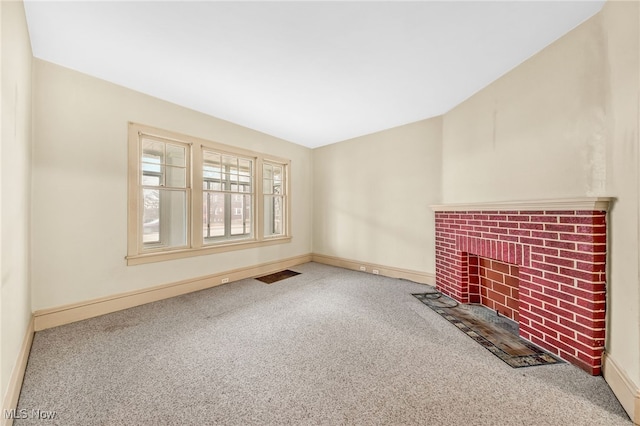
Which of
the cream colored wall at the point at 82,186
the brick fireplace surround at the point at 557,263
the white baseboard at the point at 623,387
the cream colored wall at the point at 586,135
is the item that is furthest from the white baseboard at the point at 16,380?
the brick fireplace surround at the point at 557,263

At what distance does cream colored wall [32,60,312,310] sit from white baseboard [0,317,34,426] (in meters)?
0.59

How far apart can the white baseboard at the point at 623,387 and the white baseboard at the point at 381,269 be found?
2042 mm

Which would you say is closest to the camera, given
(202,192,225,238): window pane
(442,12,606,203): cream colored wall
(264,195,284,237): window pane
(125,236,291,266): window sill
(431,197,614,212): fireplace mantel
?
(431,197,614,212): fireplace mantel

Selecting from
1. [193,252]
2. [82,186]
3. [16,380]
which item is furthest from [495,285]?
[82,186]

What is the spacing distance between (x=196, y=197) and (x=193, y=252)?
0.80 m

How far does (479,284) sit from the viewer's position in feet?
10.2

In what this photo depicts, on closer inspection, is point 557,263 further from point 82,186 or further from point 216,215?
point 216,215

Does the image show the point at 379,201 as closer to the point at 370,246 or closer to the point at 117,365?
the point at 370,246

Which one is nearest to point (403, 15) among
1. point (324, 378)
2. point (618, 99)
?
point (618, 99)

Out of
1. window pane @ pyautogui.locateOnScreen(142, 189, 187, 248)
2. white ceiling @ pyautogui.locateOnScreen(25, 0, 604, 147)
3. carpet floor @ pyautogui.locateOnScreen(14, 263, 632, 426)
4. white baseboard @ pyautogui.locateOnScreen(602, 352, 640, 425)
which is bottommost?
carpet floor @ pyautogui.locateOnScreen(14, 263, 632, 426)

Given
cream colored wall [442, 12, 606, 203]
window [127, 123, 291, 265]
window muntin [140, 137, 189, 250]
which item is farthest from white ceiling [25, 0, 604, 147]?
window muntin [140, 137, 189, 250]

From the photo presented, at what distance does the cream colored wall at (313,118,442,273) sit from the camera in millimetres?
3836

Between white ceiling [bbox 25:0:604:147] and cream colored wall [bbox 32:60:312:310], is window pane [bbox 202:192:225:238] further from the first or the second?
white ceiling [bbox 25:0:604:147]

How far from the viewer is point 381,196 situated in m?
4.38
